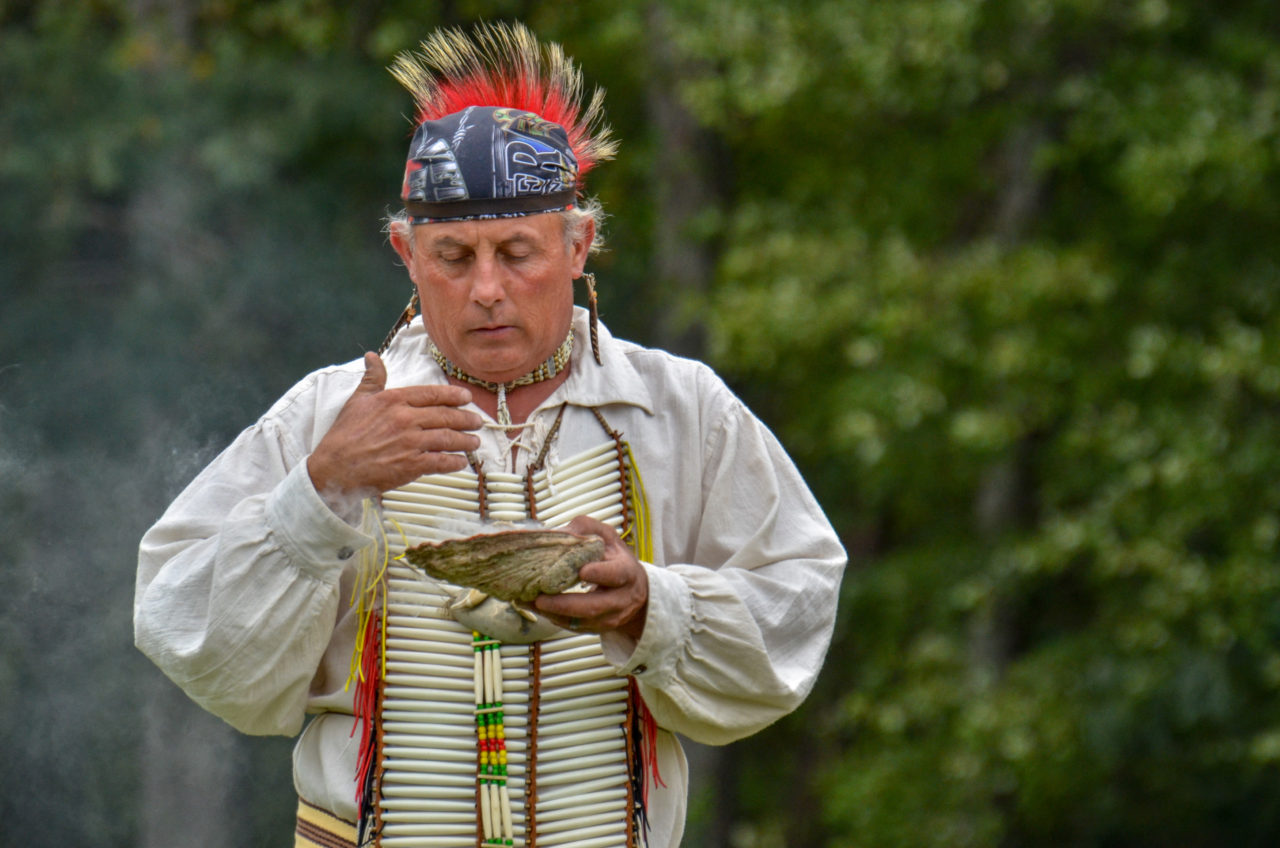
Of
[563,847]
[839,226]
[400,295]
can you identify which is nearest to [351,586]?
[563,847]

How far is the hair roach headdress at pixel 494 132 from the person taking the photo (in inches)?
102

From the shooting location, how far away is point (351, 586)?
260 centimetres

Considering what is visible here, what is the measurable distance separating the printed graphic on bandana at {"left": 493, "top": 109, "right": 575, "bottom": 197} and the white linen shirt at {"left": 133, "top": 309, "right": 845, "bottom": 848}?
10.8 inches

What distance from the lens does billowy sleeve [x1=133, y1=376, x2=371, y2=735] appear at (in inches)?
92.9

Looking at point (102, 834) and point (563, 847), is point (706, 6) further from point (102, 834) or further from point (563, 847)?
point (563, 847)

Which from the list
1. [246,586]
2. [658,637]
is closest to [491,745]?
[658,637]

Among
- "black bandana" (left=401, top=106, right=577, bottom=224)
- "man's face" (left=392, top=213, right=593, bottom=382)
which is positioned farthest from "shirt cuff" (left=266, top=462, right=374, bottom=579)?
"black bandana" (left=401, top=106, right=577, bottom=224)

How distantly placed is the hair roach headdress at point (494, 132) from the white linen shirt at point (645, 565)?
28 cm

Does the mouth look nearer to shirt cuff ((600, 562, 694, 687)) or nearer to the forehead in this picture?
the forehead

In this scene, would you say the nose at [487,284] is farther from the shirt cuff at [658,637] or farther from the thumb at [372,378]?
the shirt cuff at [658,637]

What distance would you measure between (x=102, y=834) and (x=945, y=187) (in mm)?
6857

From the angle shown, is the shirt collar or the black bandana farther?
the shirt collar

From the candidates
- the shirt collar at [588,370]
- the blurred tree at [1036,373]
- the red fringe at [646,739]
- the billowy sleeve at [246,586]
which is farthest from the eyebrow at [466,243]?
the blurred tree at [1036,373]

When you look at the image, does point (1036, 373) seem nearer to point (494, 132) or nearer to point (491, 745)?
point (494, 132)
